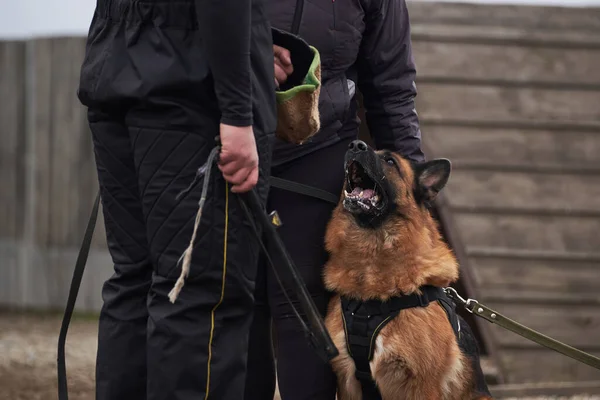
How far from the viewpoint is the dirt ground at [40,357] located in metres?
4.79

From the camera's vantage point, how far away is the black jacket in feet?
9.98

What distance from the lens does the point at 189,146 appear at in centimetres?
237

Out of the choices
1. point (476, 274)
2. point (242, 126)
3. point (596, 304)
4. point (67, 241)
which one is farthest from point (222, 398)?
point (67, 241)

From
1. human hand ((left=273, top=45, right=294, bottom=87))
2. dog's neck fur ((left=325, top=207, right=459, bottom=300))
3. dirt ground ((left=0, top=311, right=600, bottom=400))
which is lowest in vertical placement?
dirt ground ((left=0, top=311, right=600, bottom=400))

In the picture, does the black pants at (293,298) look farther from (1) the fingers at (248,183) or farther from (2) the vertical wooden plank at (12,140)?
(2) the vertical wooden plank at (12,140)

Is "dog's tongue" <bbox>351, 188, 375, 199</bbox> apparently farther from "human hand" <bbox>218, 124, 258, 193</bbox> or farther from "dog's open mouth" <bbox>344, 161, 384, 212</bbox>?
"human hand" <bbox>218, 124, 258, 193</bbox>

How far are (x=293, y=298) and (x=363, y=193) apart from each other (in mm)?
577

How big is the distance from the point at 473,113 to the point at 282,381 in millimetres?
2522

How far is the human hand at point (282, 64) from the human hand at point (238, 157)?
0.41 m

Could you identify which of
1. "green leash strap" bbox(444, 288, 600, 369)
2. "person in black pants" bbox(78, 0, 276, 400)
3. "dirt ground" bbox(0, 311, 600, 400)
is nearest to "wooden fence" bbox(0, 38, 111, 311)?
"dirt ground" bbox(0, 311, 600, 400)

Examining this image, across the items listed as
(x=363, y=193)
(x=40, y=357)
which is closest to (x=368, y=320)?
(x=363, y=193)

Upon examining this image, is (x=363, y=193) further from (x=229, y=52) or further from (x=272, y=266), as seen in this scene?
(x=229, y=52)

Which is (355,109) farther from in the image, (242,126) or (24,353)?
(24,353)

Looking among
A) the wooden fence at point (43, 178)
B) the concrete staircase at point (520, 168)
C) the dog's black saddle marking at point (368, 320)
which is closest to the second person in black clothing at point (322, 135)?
the dog's black saddle marking at point (368, 320)
